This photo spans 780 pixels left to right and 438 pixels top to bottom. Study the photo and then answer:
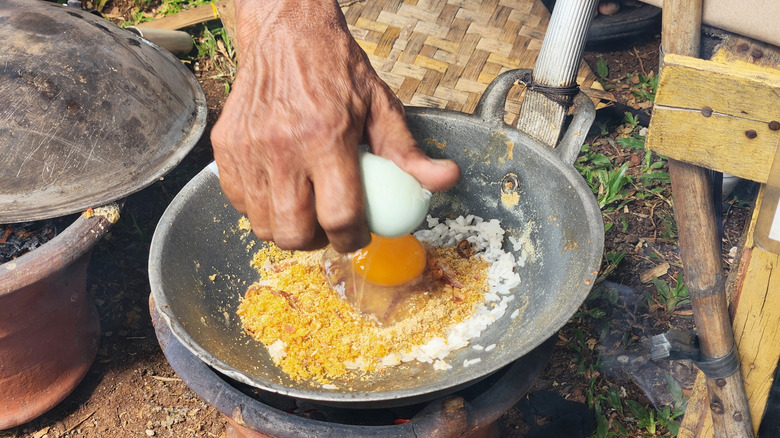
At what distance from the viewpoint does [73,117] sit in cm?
265

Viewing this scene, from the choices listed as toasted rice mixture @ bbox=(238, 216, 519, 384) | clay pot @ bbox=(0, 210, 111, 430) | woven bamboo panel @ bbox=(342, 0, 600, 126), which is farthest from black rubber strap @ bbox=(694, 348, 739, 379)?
clay pot @ bbox=(0, 210, 111, 430)

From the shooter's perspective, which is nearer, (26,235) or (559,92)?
(559,92)

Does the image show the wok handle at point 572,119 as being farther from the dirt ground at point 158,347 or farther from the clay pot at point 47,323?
the clay pot at point 47,323

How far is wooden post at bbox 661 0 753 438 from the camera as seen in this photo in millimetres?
1600

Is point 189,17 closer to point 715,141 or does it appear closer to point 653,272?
point 653,272

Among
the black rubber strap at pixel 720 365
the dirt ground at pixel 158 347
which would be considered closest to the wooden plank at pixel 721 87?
the black rubber strap at pixel 720 365

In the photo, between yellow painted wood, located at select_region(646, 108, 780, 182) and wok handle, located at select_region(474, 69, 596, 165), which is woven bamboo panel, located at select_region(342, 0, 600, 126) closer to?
wok handle, located at select_region(474, 69, 596, 165)

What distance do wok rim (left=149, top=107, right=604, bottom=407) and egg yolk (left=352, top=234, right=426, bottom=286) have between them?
1.45ft

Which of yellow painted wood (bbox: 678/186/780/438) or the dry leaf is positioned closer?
yellow painted wood (bbox: 678/186/780/438)

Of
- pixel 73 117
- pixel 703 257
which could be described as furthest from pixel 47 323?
pixel 703 257

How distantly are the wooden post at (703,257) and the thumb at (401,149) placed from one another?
61cm

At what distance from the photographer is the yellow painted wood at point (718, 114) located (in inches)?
56.3

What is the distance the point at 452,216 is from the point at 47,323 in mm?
1796

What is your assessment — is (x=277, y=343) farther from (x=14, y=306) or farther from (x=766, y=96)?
(x=766, y=96)
